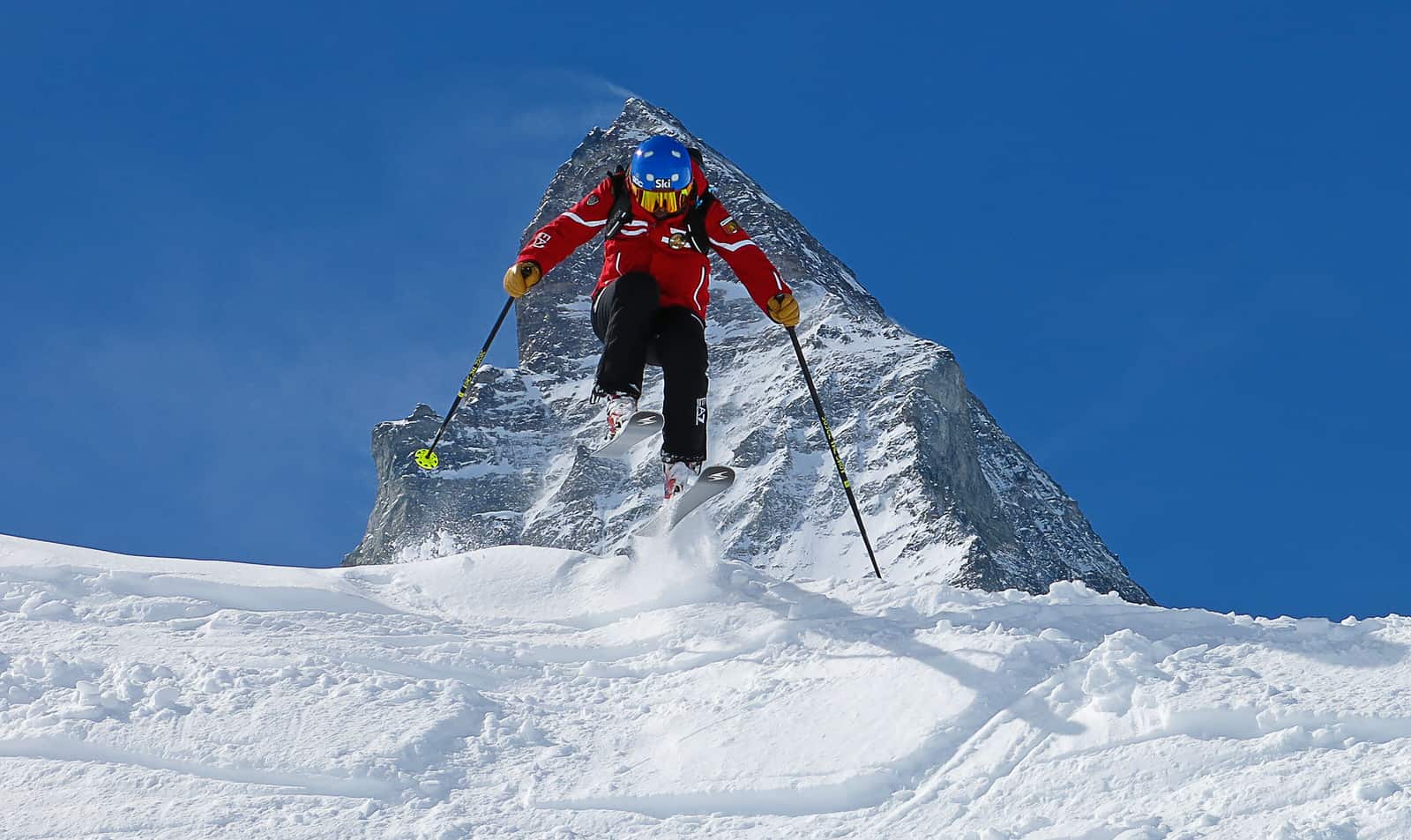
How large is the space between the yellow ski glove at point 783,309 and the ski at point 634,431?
47.9 inches

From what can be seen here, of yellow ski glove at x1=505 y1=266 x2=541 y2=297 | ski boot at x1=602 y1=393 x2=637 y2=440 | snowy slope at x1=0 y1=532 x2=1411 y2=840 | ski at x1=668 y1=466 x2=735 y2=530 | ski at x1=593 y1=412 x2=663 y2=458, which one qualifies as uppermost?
yellow ski glove at x1=505 y1=266 x2=541 y2=297

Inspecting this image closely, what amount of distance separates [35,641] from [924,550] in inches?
7095

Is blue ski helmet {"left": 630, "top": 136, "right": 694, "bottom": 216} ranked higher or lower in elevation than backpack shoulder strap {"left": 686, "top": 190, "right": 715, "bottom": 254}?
higher

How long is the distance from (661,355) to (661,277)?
0.63 metres

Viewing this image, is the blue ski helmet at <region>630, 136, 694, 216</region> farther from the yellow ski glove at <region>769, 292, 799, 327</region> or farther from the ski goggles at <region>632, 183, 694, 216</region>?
the yellow ski glove at <region>769, 292, 799, 327</region>

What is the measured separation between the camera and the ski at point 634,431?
10.4 metres

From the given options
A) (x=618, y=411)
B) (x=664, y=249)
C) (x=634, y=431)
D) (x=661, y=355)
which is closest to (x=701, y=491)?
(x=634, y=431)

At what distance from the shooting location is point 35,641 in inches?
314

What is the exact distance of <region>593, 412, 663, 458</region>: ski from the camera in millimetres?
10391

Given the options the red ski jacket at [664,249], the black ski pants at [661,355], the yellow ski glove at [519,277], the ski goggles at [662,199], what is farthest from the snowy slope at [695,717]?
the ski goggles at [662,199]

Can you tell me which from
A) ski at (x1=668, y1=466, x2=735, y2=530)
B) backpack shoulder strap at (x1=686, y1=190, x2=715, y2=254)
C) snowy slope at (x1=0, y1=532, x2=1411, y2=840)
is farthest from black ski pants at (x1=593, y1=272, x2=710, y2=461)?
snowy slope at (x1=0, y1=532, x2=1411, y2=840)

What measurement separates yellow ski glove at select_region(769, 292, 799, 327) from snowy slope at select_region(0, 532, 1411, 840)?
8.07 ft

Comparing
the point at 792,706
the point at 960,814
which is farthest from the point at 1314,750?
the point at 792,706

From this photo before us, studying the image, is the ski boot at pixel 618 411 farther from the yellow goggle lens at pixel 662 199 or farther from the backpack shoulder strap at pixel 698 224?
the yellow goggle lens at pixel 662 199
